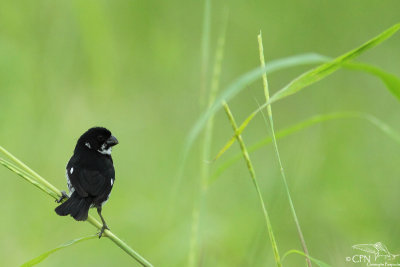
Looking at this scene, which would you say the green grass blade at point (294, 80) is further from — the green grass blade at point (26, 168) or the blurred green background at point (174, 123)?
the blurred green background at point (174, 123)

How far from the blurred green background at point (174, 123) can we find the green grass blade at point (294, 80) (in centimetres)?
115

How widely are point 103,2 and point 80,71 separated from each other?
69 cm

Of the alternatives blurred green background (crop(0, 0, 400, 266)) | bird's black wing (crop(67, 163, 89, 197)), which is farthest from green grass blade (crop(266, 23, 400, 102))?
bird's black wing (crop(67, 163, 89, 197))

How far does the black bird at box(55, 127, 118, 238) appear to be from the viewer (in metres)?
3.06

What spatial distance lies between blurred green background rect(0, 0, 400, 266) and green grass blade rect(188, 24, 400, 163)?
45.2 inches

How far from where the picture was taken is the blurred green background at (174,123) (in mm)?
4656

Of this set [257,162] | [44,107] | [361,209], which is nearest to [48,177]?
[44,107]

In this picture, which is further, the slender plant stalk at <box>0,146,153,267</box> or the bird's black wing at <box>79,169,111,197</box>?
the bird's black wing at <box>79,169,111,197</box>

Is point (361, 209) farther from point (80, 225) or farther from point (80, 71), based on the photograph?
point (80, 71)

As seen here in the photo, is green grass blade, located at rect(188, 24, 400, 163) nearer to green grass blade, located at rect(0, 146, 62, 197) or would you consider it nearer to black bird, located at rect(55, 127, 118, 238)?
green grass blade, located at rect(0, 146, 62, 197)

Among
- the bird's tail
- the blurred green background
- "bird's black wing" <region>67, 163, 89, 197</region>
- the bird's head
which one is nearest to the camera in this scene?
the bird's tail

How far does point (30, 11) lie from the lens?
268 inches

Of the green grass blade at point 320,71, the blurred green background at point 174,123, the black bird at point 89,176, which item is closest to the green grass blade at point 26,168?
the black bird at point 89,176

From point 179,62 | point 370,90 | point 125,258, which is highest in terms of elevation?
point 370,90
